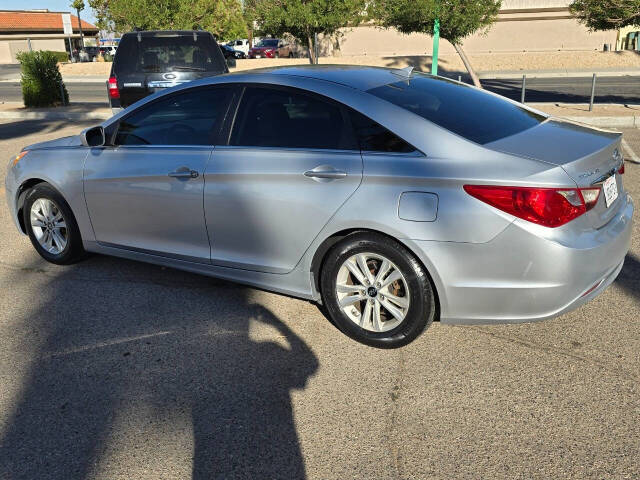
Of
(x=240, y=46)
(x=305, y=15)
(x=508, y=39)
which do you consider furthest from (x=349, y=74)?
(x=240, y=46)

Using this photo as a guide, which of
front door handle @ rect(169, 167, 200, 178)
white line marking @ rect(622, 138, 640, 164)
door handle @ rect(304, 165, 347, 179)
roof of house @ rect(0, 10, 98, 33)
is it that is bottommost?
white line marking @ rect(622, 138, 640, 164)

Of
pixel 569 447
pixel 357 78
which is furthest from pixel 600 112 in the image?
pixel 569 447

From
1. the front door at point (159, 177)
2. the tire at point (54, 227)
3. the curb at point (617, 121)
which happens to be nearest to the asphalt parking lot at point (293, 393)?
the front door at point (159, 177)

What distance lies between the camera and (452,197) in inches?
133

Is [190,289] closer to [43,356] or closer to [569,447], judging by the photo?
[43,356]

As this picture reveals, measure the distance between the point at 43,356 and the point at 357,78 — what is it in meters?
2.61

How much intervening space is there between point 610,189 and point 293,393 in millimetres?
2112

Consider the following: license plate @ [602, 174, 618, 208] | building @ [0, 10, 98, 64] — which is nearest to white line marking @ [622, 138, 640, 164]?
license plate @ [602, 174, 618, 208]

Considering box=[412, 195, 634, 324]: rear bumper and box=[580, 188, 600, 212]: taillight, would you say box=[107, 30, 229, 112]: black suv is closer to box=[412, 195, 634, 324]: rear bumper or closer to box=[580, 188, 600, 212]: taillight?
box=[412, 195, 634, 324]: rear bumper

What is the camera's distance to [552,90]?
20.8m

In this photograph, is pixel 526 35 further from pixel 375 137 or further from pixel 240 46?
pixel 375 137

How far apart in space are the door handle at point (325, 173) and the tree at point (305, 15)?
24.9 meters

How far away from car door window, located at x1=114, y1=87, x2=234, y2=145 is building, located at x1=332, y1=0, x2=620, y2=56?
38429mm

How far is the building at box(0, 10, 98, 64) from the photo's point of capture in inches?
2399
